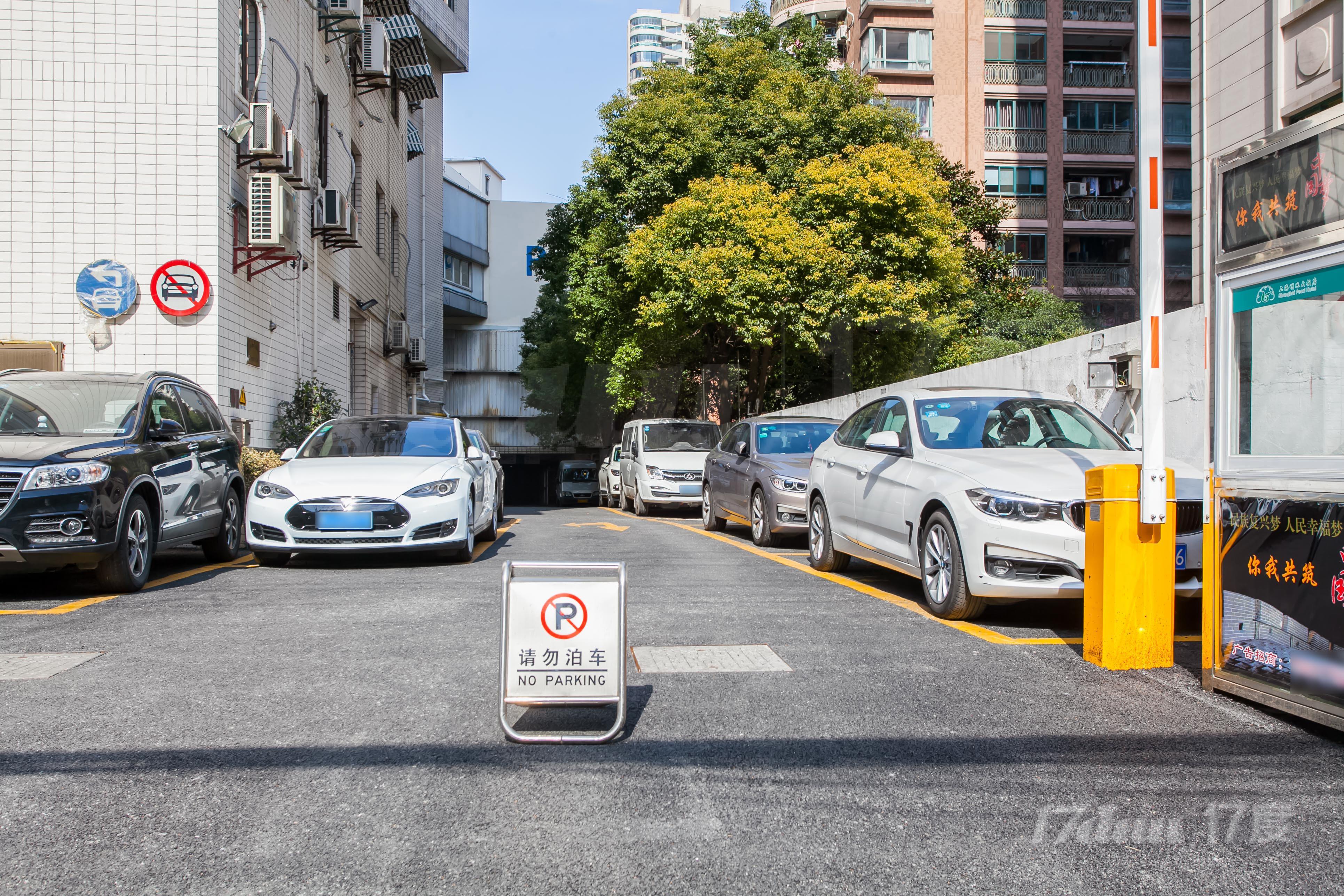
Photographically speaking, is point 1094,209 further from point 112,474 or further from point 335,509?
point 112,474

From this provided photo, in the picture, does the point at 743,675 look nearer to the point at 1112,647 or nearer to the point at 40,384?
the point at 1112,647

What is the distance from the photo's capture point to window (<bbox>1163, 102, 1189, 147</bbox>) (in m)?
39.6

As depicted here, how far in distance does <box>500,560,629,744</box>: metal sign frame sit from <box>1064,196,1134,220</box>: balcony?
4047 cm

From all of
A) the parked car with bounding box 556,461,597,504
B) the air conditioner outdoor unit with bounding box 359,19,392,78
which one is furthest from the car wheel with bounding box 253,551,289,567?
the parked car with bounding box 556,461,597,504

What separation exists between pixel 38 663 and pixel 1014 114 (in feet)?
136

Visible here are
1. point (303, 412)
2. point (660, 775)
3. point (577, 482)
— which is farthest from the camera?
point (577, 482)

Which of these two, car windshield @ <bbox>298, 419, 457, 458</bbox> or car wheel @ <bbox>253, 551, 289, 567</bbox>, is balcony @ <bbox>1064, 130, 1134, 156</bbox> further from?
car wheel @ <bbox>253, 551, 289, 567</bbox>

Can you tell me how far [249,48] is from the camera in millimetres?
15914

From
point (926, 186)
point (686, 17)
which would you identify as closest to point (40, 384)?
point (926, 186)

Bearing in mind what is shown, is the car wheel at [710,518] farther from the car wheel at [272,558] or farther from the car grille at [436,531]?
the car wheel at [272,558]

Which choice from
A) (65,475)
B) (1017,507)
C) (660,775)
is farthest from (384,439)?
(660,775)

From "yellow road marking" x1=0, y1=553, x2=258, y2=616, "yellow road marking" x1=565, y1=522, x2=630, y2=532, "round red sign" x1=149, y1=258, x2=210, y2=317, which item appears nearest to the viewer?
"yellow road marking" x1=0, y1=553, x2=258, y2=616

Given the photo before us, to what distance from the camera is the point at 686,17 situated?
144 m

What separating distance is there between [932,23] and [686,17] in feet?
365
